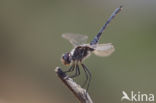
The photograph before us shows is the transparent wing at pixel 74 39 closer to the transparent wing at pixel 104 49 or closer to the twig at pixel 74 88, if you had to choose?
the transparent wing at pixel 104 49

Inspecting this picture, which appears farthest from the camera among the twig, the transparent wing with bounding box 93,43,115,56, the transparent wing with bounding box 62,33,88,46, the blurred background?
the blurred background

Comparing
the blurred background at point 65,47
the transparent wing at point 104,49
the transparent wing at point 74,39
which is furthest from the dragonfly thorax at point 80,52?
the blurred background at point 65,47

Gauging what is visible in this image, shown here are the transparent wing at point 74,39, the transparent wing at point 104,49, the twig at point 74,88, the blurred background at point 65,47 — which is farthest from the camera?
the blurred background at point 65,47

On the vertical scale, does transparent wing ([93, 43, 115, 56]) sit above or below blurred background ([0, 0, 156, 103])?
below

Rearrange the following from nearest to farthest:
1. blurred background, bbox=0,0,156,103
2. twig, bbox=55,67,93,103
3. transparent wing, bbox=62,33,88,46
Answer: twig, bbox=55,67,93,103
transparent wing, bbox=62,33,88,46
blurred background, bbox=0,0,156,103

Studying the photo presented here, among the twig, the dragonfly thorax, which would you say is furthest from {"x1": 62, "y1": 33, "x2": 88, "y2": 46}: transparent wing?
the twig

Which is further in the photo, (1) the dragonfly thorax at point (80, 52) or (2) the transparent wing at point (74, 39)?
(2) the transparent wing at point (74, 39)

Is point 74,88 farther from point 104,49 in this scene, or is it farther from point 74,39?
point 74,39

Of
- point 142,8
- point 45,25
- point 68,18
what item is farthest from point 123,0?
point 45,25

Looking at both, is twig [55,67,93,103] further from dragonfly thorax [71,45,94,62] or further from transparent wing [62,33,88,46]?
transparent wing [62,33,88,46]
